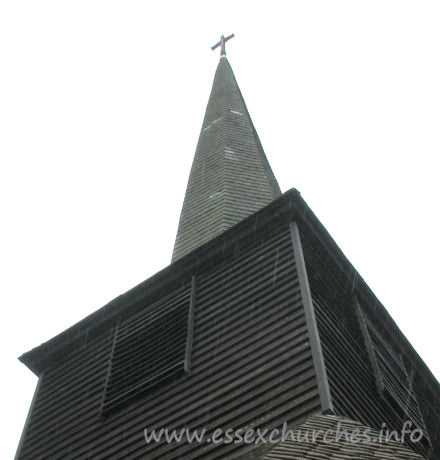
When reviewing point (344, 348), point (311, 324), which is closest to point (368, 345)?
point (344, 348)

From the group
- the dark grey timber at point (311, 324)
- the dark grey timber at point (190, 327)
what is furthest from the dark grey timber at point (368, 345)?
the dark grey timber at point (190, 327)

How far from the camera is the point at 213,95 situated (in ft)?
65.0

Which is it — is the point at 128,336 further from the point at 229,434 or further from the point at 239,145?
the point at 239,145

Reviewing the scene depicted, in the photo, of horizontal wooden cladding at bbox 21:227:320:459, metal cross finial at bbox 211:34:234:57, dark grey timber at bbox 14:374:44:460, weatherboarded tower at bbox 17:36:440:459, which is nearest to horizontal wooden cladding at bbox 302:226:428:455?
weatherboarded tower at bbox 17:36:440:459

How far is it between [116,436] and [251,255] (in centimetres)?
303

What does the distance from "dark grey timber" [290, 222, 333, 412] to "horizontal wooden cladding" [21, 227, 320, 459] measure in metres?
0.07

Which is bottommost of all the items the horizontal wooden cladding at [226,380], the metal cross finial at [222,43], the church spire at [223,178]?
the horizontal wooden cladding at [226,380]

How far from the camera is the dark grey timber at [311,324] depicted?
8023 mm

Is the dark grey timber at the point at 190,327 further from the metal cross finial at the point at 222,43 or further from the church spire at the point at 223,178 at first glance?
the metal cross finial at the point at 222,43

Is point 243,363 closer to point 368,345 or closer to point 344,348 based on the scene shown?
point 344,348

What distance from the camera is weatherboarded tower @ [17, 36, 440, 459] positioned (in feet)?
27.2

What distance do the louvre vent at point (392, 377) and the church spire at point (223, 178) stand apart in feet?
10.0

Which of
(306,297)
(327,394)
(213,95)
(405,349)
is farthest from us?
(213,95)

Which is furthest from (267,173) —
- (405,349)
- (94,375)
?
(94,375)
